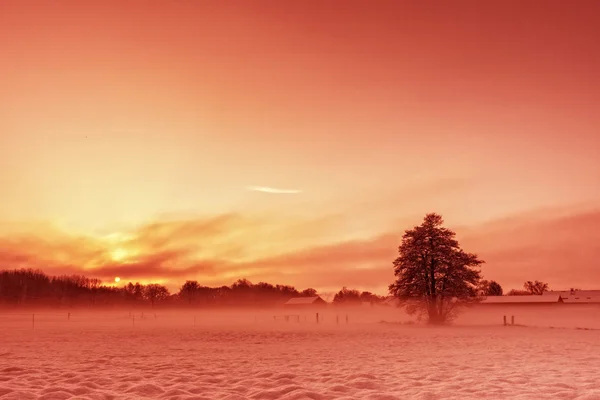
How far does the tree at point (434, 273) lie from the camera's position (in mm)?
51500

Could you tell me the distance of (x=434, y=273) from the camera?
53.2 m

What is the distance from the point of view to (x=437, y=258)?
174 ft

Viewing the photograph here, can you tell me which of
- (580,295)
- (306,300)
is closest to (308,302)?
(306,300)

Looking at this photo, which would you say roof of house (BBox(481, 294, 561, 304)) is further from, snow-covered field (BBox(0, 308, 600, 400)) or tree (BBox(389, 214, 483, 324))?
snow-covered field (BBox(0, 308, 600, 400))

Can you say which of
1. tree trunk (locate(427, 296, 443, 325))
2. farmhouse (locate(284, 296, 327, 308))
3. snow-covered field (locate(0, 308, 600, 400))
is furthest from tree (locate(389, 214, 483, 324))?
farmhouse (locate(284, 296, 327, 308))

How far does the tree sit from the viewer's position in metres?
51.5

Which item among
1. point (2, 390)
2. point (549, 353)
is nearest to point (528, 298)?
point (549, 353)

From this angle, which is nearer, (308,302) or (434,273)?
(434,273)

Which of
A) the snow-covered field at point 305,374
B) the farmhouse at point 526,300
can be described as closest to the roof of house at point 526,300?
the farmhouse at point 526,300

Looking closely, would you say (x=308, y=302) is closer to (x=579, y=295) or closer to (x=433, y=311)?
(x=579, y=295)

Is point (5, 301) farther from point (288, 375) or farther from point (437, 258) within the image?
point (288, 375)

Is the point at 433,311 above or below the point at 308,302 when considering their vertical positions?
above

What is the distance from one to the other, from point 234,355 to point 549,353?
46.9 feet

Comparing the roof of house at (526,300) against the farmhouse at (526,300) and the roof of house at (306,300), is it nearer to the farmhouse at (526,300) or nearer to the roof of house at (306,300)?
the farmhouse at (526,300)
